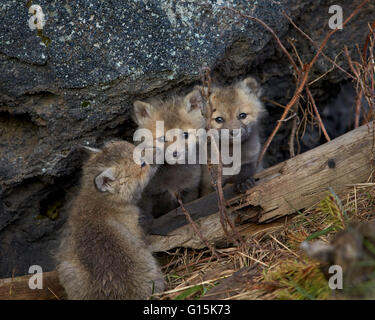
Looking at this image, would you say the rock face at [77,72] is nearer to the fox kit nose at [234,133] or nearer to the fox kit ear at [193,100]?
the fox kit ear at [193,100]

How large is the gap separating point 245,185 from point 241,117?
0.94m

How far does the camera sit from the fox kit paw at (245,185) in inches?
165

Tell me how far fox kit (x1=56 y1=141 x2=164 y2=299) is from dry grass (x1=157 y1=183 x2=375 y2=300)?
32 cm

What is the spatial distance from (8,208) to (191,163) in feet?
6.25

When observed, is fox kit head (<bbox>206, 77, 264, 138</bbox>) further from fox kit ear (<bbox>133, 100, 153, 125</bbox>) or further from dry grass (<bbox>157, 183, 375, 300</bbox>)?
dry grass (<bbox>157, 183, 375, 300</bbox>)

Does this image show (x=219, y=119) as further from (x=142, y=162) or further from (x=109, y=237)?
(x=109, y=237)

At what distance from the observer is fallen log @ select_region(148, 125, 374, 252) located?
4.04 metres

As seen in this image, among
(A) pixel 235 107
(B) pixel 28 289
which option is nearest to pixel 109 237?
(B) pixel 28 289

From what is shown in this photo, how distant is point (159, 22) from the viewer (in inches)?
159

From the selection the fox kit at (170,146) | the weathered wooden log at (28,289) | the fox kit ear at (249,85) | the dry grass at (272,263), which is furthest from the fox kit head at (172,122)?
the weathered wooden log at (28,289)

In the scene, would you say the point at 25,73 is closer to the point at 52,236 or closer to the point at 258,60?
the point at 52,236

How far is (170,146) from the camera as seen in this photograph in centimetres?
447

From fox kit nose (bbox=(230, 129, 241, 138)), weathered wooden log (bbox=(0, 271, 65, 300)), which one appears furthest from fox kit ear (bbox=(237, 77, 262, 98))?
weathered wooden log (bbox=(0, 271, 65, 300))

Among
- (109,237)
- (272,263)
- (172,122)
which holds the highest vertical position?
(172,122)
